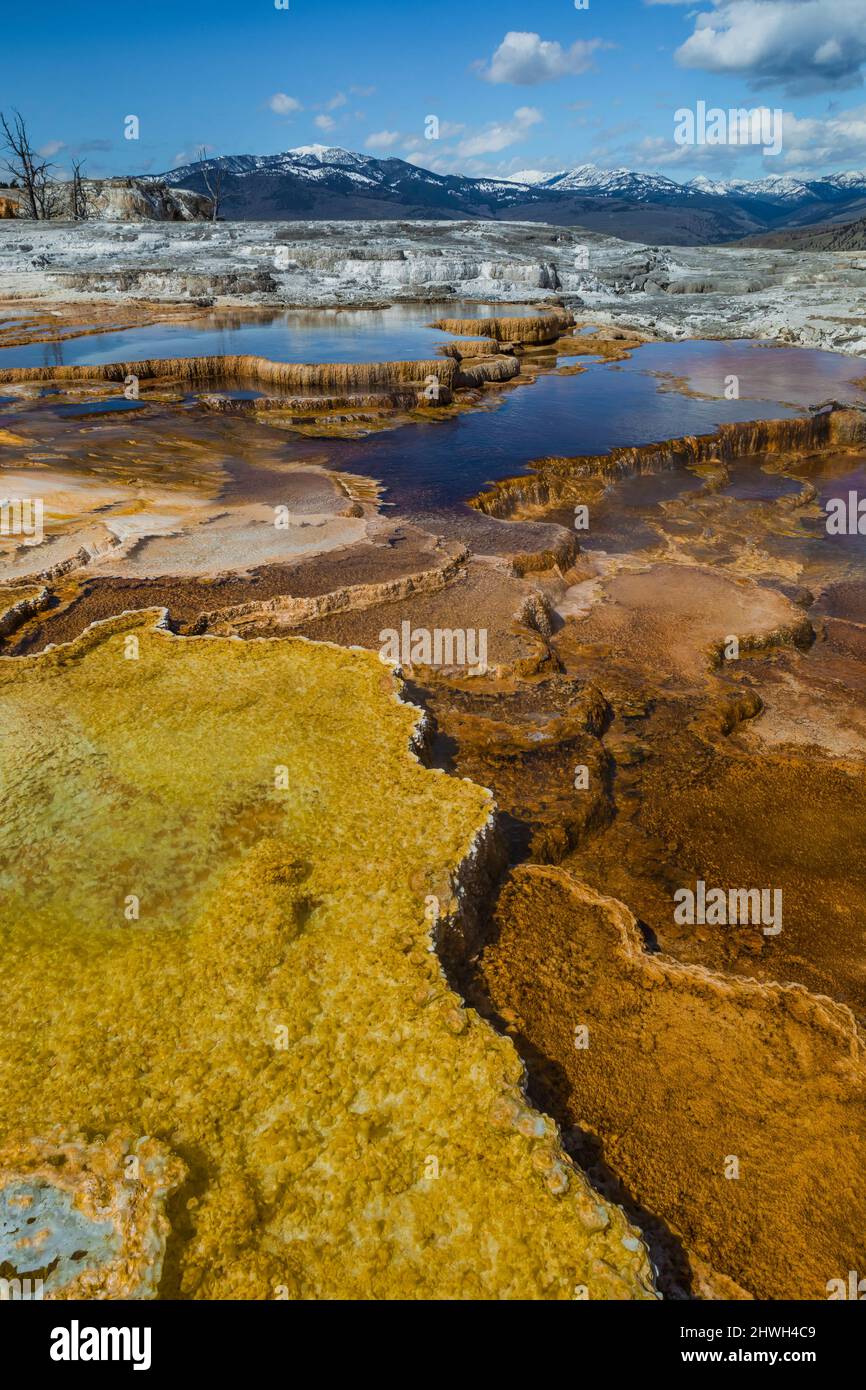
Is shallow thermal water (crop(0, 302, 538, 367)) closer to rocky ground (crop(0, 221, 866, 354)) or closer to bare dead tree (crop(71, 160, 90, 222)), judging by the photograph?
rocky ground (crop(0, 221, 866, 354))

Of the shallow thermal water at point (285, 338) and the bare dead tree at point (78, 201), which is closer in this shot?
the shallow thermal water at point (285, 338)

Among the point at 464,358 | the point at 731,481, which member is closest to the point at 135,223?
the point at 464,358

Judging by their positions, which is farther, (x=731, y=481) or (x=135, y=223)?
(x=135, y=223)

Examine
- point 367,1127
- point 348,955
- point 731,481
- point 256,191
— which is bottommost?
point 367,1127

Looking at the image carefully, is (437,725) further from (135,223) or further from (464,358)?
(135,223)

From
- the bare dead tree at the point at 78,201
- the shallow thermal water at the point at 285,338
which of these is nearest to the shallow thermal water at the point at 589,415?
the shallow thermal water at the point at 285,338

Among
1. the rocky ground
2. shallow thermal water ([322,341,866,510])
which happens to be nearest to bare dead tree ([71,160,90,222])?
the rocky ground

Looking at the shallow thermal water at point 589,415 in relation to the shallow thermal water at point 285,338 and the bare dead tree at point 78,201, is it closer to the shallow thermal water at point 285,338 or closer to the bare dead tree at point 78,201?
the shallow thermal water at point 285,338

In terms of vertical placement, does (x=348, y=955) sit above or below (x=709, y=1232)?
above

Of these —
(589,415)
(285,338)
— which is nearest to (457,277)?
(285,338)
